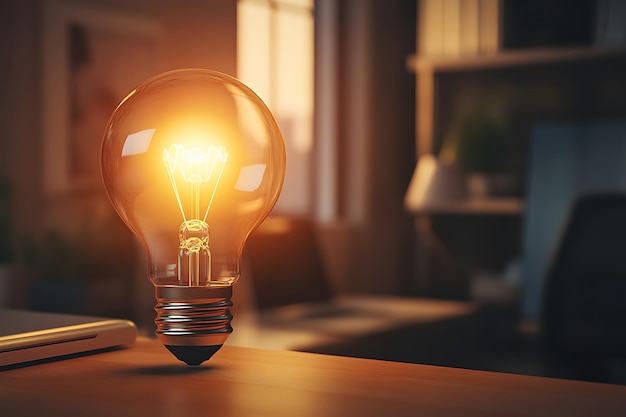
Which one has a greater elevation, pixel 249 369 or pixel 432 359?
pixel 249 369

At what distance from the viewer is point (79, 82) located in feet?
11.0

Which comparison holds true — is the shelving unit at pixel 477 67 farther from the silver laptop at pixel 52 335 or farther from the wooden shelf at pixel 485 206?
the silver laptop at pixel 52 335

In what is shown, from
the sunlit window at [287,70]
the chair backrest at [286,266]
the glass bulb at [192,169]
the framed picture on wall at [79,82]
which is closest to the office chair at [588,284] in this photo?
the glass bulb at [192,169]

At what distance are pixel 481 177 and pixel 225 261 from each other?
3607 millimetres

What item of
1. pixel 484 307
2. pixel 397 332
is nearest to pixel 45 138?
pixel 397 332

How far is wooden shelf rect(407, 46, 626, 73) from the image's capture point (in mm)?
3814

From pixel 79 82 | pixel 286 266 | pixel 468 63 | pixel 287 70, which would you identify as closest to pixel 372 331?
pixel 286 266

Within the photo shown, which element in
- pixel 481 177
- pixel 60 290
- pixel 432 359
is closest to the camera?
pixel 432 359

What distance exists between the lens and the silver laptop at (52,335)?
0.67 m

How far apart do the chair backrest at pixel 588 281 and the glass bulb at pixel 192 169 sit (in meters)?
1.19

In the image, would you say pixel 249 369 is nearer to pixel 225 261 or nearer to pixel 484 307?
pixel 225 261

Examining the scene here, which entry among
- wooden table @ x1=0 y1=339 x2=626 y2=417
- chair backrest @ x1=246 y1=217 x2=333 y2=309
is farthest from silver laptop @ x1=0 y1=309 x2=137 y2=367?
chair backrest @ x1=246 y1=217 x2=333 y2=309

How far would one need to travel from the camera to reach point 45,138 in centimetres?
327

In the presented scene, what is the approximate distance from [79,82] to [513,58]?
1878mm
